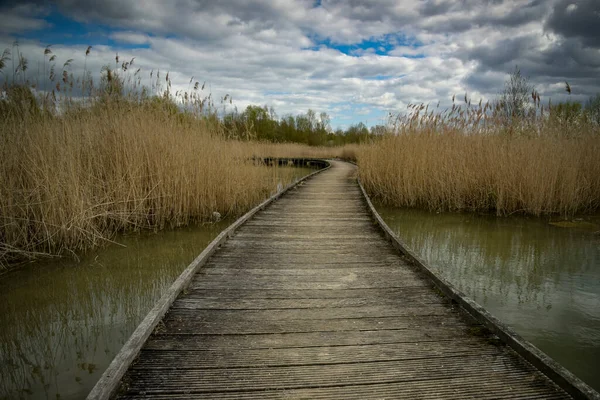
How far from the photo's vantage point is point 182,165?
5.34 meters

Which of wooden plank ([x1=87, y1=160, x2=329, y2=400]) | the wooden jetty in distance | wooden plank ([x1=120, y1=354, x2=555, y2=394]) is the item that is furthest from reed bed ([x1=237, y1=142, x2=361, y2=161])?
wooden plank ([x1=120, y1=354, x2=555, y2=394])

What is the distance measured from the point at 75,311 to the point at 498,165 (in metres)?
6.60

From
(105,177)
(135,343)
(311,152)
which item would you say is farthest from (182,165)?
(311,152)

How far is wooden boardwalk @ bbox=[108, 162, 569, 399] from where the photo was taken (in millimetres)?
1517

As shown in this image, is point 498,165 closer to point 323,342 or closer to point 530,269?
point 530,269

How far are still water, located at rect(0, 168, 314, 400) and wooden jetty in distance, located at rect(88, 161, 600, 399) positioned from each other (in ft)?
1.87

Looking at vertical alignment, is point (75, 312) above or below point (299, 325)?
below

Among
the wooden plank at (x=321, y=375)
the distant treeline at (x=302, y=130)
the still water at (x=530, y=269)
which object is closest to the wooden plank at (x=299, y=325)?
the wooden plank at (x=321, y=375)

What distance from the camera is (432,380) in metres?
1.57

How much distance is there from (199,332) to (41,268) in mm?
2745

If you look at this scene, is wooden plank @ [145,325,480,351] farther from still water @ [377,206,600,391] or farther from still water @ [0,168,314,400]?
still water @ [377,206,600,391]

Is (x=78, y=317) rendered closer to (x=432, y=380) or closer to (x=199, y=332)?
(x=199, y=332)

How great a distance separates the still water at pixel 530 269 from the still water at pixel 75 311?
2674 millimetres

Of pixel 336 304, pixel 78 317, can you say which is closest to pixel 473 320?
pixel 336 304
